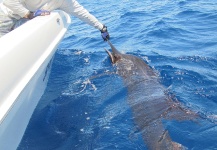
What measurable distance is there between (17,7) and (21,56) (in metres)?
1.85

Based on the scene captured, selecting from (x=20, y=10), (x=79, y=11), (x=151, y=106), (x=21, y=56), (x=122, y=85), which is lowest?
(x=122, y=85)

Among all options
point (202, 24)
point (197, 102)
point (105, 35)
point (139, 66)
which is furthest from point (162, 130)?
point (202, 24)

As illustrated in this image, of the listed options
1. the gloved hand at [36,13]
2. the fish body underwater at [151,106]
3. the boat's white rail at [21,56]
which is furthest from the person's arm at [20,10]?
the fish body underwater at [151,106]

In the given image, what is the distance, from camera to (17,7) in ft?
16.7

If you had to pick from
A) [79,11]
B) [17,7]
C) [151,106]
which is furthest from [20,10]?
[151,106]

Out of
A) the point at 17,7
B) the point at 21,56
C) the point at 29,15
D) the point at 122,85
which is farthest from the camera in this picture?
the point at 122,85

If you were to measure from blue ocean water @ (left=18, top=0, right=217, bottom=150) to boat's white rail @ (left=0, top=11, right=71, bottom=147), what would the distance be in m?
1.19

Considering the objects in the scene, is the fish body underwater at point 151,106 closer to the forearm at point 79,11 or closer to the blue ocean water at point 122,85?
the blue ocean water at point 122,85

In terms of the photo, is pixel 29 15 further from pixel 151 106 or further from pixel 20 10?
pixel 151 106

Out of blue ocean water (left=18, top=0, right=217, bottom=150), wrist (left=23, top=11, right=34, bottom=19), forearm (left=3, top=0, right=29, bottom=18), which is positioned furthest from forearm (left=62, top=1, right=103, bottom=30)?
blue ocean water (left=18, top=0, right=217, bottom=150)

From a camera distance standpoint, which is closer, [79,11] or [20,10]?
[20,10]

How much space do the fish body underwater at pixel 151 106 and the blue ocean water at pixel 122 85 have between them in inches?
5.0

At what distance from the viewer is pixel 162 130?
4.19m

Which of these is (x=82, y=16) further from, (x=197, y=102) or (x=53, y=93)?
(x=197, y=102)
